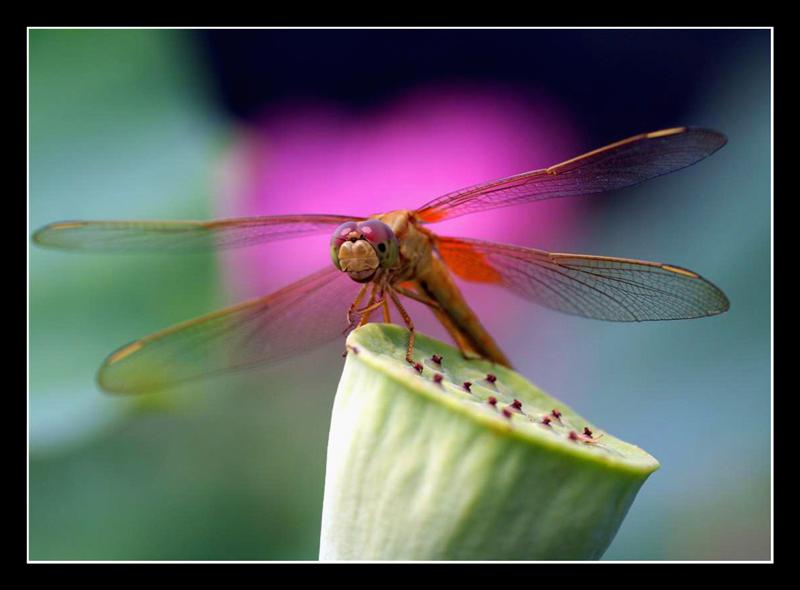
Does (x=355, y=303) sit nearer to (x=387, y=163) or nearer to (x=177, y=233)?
(x=177, y=233)

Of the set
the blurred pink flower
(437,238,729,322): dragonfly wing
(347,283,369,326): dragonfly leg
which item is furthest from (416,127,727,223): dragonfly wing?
the blurred pink flower

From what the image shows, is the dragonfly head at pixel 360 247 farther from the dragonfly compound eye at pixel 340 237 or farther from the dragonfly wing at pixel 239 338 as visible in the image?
the dragonfly wing at pixel 239 338

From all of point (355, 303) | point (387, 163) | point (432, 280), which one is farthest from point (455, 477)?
point (387, 163)

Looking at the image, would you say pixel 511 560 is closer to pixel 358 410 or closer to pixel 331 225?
pixel 358 410

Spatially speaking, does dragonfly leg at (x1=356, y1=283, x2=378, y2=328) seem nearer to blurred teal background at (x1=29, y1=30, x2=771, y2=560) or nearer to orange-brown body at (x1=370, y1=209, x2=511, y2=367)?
orange-brown body at (x1=370, y1=209, x2=511, y2=367)

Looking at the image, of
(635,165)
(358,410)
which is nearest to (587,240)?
(635,165)

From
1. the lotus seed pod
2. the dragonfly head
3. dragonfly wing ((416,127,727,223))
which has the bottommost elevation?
the lotus seed pod
